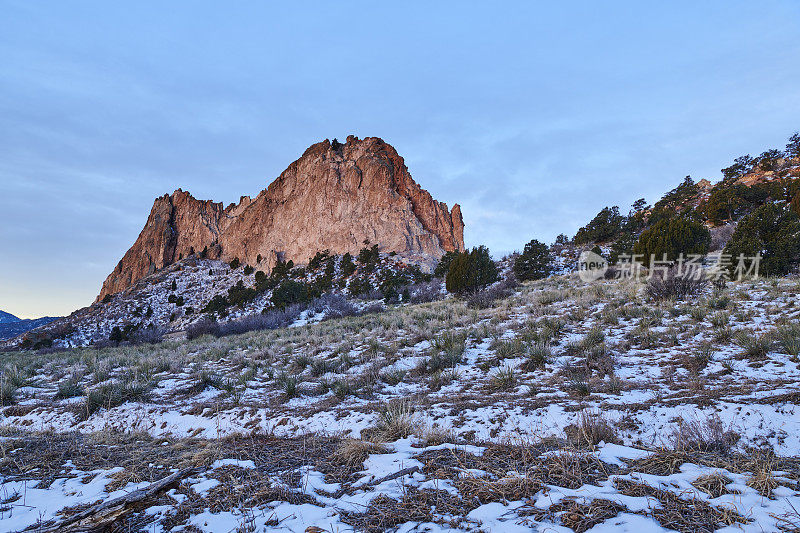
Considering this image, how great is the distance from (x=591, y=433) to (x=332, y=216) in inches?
2260

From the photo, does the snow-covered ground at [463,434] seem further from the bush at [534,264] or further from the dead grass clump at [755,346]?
the bush at [534,264]

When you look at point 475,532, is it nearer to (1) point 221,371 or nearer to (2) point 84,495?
(2) point 84,495

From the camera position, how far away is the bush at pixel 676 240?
1513 centimetres

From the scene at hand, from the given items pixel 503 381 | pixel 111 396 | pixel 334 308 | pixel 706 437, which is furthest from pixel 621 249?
pixel 111 396

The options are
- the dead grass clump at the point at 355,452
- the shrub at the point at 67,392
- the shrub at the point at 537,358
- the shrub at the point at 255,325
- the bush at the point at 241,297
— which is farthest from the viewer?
the bush at the point at 241,297

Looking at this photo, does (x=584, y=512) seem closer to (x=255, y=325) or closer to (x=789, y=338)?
(x=789, y=338)

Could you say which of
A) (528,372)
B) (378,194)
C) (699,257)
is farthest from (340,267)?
(528,372)

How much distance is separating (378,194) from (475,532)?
5729 cm

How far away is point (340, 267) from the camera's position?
49.0 m

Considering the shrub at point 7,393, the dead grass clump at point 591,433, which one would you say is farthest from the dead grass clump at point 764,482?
the shrub at point 7,393

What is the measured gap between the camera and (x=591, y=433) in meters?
3.19

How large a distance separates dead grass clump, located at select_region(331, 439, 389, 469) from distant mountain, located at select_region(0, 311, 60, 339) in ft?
264

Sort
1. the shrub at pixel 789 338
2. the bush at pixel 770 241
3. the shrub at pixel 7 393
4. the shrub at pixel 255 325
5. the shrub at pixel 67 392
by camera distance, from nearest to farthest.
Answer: the shrub at pixel 789 338 → the shrub at pixel 7 393 → the shrub at pixel 67 392 → the bush at pixel 770 241 → the shrub at pixel 255 325

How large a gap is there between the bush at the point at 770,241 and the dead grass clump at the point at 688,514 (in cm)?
1573
